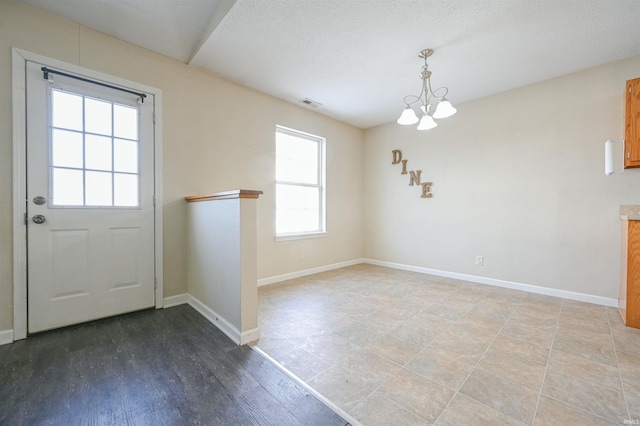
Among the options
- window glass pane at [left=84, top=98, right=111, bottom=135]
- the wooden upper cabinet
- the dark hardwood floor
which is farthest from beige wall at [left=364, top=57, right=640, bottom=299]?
window glass pane at [left=84, top=98, right=111, bottom=135]

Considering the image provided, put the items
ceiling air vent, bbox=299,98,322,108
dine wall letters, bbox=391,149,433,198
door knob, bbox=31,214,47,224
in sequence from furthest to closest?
dine wall letters, bbox=391,149,433,198 < ceiling air vent, bbox=299,98,322,108 < door knob, bbox=31,214,47,224

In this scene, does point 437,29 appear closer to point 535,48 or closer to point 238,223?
point 535,48

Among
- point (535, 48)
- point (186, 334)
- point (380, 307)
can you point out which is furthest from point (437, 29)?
point (186, 334)

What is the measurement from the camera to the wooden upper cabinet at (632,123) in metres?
2.38

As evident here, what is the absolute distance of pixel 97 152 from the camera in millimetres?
2326

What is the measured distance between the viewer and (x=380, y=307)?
2.68m

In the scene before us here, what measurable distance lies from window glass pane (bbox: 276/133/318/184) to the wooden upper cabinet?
3.56m

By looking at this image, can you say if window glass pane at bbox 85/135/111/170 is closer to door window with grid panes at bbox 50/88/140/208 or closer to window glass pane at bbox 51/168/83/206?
door window with grid panes at bbox 50/88/140/208

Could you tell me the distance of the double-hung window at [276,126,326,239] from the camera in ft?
12.6

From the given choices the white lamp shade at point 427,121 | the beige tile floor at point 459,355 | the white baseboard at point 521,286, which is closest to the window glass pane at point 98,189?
the beige tile floor at point 459,355

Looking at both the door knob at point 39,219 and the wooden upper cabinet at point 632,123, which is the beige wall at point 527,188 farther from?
the door knob at point 39,219

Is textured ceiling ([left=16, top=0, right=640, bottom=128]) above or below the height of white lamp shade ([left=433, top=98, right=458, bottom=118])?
above

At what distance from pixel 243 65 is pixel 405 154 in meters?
2.85

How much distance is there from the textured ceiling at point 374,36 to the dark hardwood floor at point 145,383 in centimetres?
259
